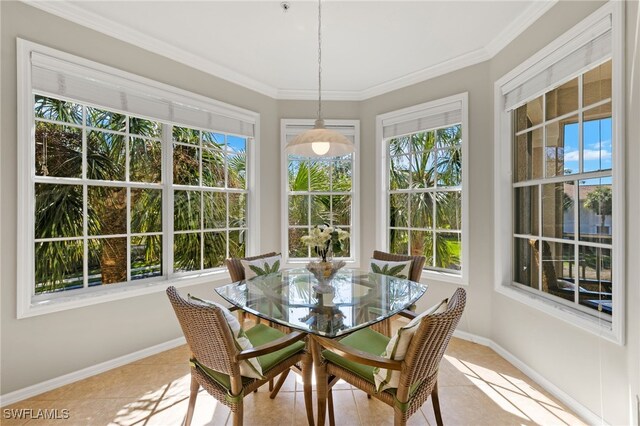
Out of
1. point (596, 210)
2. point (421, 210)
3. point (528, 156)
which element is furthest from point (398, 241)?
point (596, 210)

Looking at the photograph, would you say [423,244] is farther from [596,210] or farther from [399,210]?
[596,210]

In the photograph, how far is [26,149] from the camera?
2.10 m

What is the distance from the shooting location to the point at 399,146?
3.68 metres

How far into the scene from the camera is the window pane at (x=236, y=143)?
352 cm

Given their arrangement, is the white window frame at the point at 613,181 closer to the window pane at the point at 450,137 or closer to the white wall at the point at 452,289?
the white wall at the point at 452,289

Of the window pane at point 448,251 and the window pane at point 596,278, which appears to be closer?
the window pane at point 596,278

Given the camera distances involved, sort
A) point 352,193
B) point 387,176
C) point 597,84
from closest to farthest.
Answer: point 597,84, point 387,176, point 352,193

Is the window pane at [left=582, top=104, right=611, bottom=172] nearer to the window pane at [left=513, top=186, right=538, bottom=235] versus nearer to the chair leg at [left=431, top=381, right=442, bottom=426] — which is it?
the window pane at [left=513, top=186, right=538, bottom=235]

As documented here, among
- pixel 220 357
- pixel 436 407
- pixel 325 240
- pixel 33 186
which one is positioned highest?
pixel 33 186

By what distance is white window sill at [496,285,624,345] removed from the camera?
1.77 m

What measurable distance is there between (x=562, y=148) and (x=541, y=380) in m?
1.81

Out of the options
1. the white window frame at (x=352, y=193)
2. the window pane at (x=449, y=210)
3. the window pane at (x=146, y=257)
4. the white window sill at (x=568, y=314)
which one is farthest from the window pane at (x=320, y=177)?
the white window sill at (x=568, y=314)

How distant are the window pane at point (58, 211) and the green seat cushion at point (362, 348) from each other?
2.33 m

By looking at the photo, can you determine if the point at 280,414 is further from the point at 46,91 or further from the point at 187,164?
the point at 46,91
